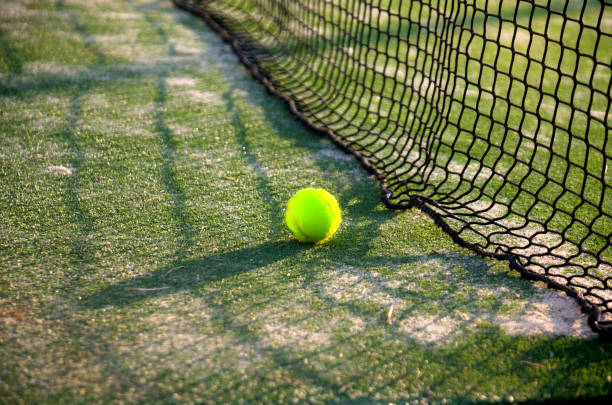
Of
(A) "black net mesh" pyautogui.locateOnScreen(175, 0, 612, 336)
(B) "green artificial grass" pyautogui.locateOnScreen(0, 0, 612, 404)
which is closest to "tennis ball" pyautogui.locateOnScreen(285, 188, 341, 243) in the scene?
(B) "green artificial grass" pyautogui.locateOnScreen(0, 0, 612, 404)

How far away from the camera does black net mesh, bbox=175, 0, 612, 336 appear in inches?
91.3

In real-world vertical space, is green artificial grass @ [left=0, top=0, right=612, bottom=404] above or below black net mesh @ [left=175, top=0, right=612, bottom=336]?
below

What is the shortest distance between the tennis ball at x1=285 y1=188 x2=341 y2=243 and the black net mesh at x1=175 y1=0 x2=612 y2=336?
51cm

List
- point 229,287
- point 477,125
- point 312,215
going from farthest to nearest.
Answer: point 477,125 < point 312,215 < point 229,287

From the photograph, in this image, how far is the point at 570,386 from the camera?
1678 millimetres

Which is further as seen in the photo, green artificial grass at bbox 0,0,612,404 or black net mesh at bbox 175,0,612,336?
black net mesh at bbox 175,0,612,336

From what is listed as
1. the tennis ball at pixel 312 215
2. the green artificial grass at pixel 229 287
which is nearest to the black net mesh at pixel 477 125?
the green artificial grass at pixel 229 287

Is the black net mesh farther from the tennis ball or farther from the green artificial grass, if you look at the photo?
the tennis ball

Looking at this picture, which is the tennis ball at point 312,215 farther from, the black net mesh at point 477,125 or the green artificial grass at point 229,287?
the black net mesh at point 477,125

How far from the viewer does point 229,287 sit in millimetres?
2047

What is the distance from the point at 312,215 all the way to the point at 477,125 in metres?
1.86

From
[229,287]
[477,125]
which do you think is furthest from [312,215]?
[477,125]

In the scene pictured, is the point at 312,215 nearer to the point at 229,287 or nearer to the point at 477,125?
the point at 229,287

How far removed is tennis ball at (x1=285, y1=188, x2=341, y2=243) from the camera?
224 cm
